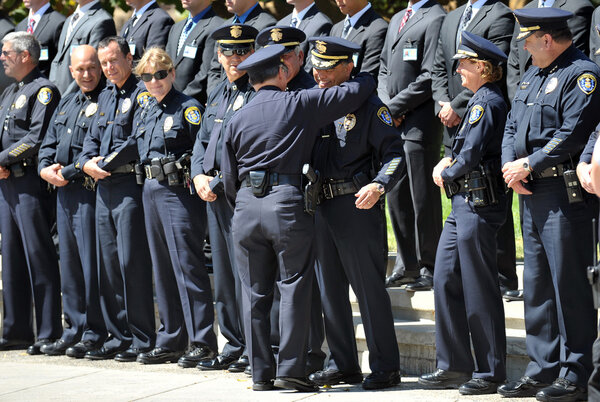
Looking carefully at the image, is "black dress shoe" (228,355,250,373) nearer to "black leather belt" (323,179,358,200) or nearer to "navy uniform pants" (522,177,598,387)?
"black leather belt" (323,179,358,200)

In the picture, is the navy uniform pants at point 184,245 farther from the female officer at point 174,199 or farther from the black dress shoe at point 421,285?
the black dress shoe at point 421,285

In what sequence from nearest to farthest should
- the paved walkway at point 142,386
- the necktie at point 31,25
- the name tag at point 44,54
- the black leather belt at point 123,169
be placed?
the paved walkway at point 142,386
the black leather belt at point 123,169
the name tag at point 44,54
the necktie at point 31,25

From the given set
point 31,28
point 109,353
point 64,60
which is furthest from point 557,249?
point 31,28

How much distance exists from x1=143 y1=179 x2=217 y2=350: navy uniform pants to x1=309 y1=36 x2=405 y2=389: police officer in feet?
3.93

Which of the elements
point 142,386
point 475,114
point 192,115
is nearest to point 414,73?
point 475,114

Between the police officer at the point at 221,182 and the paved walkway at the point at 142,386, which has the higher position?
the police officer at the point at 221,182

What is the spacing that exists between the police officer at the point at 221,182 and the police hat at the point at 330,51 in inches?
29.8

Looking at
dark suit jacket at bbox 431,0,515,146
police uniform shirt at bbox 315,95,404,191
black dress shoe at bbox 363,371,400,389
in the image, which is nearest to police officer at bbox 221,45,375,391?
police uniform shirt at bbox 315,95,404,191

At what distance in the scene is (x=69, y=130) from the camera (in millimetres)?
7809

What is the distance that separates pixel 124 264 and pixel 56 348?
3.26 ft

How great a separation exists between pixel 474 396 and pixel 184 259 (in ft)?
7.78

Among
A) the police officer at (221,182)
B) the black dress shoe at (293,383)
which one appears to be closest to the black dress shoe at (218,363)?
the police officer at (221,182)

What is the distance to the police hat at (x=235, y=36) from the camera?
6832 mm

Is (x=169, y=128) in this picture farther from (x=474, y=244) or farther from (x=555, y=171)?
(x=555, y=171)
